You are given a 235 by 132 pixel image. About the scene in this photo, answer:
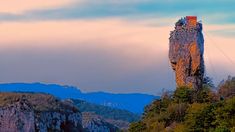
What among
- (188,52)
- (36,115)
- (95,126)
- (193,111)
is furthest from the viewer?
(95,126)

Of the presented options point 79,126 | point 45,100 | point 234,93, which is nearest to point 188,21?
point 234,93

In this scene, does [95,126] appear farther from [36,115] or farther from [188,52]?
[188,52]

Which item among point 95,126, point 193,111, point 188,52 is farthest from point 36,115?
point 193,111

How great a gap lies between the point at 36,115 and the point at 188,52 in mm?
99263

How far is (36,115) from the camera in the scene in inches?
5640

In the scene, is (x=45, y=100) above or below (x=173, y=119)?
above

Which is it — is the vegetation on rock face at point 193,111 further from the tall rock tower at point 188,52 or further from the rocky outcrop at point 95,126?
the rocky outcrop at point 95,126

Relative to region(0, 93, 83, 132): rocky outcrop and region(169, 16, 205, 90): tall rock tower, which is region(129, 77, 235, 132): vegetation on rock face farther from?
region(0, 93, 83, 132): rocky outcrop

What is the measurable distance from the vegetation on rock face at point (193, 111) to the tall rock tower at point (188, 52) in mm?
1092

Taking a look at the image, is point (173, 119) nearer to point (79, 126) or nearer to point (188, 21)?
point (188, 21)

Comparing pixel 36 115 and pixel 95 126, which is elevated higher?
pixel 36 115

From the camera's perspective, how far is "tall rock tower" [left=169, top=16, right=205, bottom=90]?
153 feet

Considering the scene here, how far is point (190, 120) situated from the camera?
37.2 m

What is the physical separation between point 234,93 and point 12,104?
98065 millimetres
